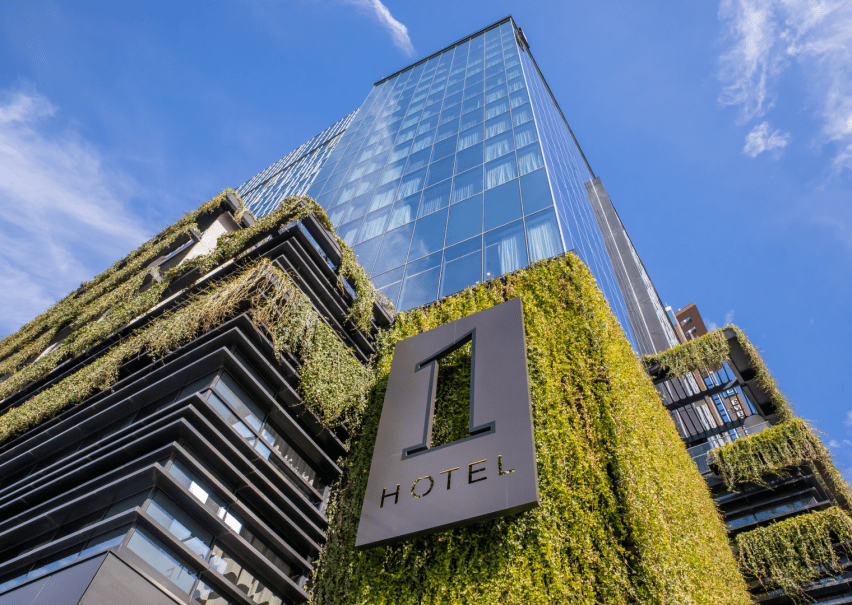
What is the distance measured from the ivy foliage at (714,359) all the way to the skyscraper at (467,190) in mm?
1489

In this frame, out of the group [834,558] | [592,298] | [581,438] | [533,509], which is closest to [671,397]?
[834,558]

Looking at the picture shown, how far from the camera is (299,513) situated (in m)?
6.94

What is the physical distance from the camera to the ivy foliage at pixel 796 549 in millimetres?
8859

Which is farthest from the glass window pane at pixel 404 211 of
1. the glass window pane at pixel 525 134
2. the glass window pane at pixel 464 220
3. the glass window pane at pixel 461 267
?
the glass window pane at pixel 525 134

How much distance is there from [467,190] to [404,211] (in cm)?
227

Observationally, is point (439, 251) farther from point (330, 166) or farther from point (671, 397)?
point (330, 166)

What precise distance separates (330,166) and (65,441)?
19006 mm

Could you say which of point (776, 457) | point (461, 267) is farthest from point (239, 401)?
point (776, 457)

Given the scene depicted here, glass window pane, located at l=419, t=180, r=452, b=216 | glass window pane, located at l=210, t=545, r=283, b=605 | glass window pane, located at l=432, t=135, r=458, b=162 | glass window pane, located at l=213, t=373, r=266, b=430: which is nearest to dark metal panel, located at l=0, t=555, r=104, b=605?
glass window pane, located at l=210, t=545, r=283, b=605

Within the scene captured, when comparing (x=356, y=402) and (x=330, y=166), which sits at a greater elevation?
(x=330, y=166)

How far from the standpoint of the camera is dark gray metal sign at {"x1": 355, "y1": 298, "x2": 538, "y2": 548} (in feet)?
19.9

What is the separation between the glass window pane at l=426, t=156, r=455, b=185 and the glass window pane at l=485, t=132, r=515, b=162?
1.30 meters

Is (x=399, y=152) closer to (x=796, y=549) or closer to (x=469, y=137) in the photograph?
(x=469, y=137)

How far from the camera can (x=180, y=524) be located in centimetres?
573
